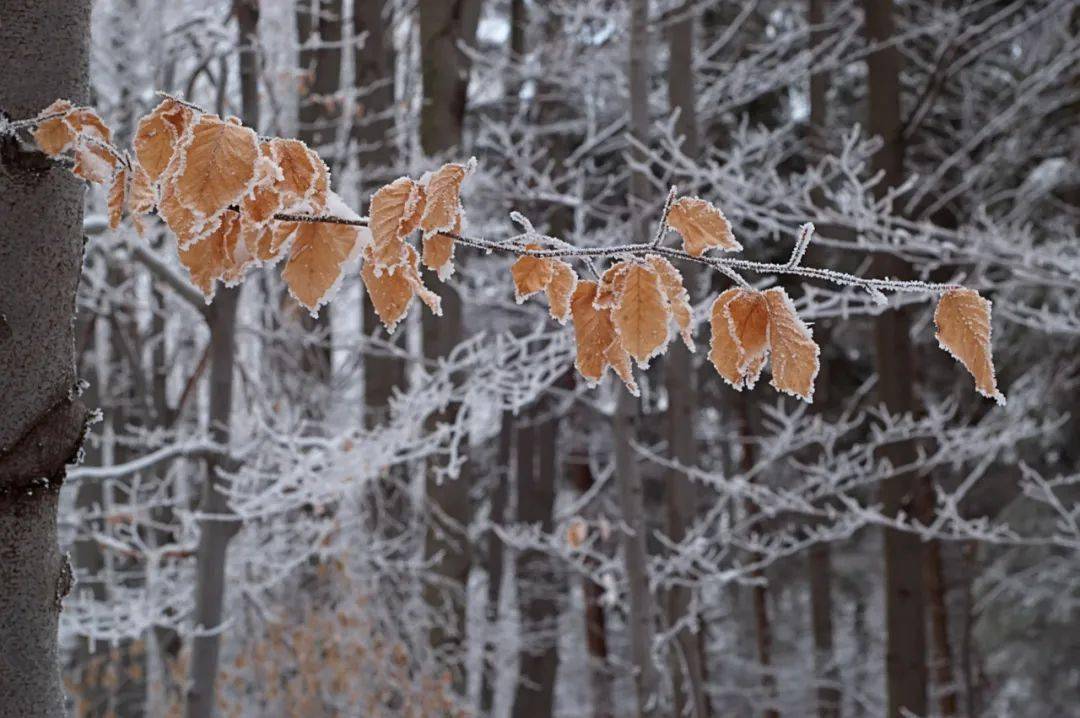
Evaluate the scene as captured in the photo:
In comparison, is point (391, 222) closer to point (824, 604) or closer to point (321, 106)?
point (321, 106)

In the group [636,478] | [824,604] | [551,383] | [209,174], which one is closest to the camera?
[209,174]

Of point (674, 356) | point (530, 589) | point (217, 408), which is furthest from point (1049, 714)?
point (217, 408)

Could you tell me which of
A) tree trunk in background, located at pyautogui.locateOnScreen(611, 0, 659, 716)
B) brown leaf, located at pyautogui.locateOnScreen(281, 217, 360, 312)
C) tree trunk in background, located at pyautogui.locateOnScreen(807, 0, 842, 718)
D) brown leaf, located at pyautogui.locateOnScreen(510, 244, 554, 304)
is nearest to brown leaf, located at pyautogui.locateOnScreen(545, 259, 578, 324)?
brown leaf, located at pyautogui.locateOnScreen(510, 244, 554, 304)

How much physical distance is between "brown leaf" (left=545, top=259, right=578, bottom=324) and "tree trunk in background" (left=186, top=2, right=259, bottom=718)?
2.88 meters

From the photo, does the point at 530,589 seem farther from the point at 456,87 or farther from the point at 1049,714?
the point at 456,87

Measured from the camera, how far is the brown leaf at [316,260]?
1133mm

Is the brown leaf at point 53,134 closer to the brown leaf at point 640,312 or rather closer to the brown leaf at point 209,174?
the brown leaf at point 209,174

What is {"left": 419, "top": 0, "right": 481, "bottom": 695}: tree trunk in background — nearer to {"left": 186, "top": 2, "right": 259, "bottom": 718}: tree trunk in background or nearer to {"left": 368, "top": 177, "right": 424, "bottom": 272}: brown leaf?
{"left": 186, "top": 2, "right": 259, "bottom": 718}: tree trunk in background

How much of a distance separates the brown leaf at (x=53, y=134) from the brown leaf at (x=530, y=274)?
45 centimetres

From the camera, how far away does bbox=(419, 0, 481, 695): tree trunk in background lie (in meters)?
6.71

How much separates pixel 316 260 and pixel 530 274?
0.75 feet

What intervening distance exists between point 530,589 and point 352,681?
19.8ft

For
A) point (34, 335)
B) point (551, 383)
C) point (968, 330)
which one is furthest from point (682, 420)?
point (34, 335)

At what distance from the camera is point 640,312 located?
1062mm
